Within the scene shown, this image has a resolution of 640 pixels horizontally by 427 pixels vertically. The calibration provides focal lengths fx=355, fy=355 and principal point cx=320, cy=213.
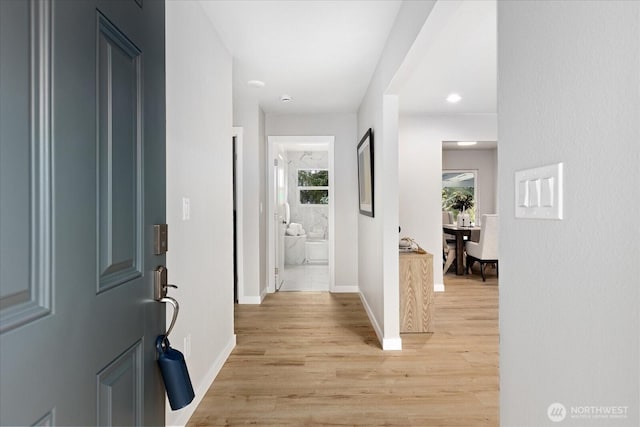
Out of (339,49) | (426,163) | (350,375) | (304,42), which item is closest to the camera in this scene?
(350,375)

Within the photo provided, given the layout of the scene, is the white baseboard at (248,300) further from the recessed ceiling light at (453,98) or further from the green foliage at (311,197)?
the green foliage at (311,197)

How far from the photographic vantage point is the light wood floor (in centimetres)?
201

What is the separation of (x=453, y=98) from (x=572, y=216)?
4.07m

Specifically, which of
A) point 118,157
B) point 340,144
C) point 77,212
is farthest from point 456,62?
point 77,212

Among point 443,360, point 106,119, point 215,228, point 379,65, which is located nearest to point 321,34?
point 379,65

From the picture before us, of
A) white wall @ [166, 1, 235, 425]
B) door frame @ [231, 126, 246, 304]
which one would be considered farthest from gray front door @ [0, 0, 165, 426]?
door frame @ [231, 126, 246, 304]

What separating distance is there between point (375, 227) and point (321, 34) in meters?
1.74

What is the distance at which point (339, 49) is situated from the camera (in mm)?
2910

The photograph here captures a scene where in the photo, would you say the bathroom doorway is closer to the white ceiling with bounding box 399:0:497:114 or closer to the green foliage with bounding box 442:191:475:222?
the white ceiling with bounding box 399:0:497:114

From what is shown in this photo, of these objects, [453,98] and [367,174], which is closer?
[367,174]

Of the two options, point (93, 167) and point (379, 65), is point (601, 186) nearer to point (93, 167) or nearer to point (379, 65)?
point (93, 167)

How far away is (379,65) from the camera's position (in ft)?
10.3

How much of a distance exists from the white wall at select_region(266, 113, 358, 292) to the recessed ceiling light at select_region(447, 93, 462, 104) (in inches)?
48.9

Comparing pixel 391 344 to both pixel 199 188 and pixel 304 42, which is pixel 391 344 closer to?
pixel 199 188
